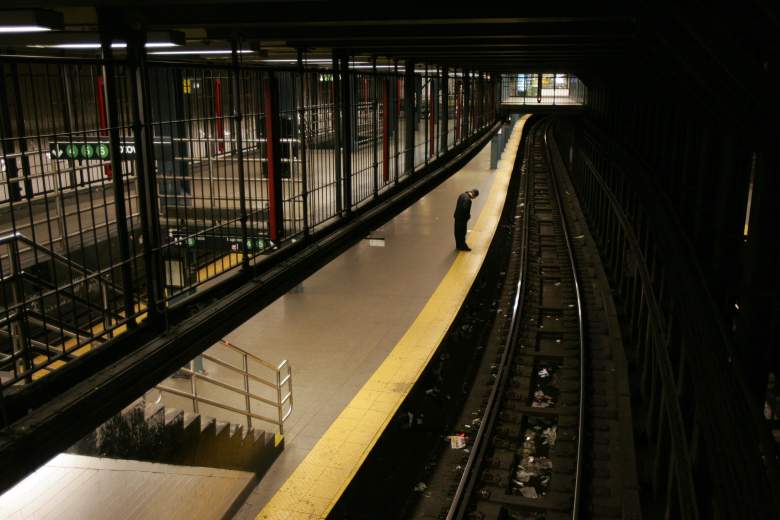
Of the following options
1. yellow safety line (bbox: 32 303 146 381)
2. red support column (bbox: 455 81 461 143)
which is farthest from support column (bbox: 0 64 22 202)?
red support column (bbox: 455 81 461 143)

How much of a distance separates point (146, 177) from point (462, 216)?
34.3 ft

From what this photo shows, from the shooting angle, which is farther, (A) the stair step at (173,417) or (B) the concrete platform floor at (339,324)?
(B) the concrete platform floor at (339,324)

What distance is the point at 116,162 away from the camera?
145 inches

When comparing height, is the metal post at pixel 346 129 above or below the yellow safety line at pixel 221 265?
above

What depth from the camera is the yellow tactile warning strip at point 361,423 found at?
5.60 m

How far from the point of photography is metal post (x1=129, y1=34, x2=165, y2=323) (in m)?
3.81

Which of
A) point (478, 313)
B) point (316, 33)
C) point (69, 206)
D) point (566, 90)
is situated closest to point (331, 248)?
point (316, 33)

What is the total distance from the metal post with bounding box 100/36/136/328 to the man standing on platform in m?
10.5

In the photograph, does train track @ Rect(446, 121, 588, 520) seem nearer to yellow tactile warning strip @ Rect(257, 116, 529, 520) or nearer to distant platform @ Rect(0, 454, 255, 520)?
yellow tactile warning strip @ Rect(257, 116, 529, 520)

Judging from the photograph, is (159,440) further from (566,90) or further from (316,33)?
(566,90)

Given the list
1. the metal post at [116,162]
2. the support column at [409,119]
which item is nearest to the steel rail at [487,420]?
the support column at [409,119]

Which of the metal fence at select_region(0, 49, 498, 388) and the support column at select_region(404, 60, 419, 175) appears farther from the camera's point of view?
the support column at select_region(404, 60, 419, 175)

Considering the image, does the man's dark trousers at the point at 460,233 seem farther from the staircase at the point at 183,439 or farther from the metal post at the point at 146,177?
the metal post at the point at 146,177

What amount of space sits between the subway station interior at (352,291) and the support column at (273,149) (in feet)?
0.08
